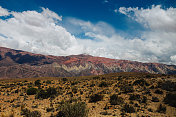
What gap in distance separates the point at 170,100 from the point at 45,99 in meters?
15.8

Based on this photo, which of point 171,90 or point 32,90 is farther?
point 32,90

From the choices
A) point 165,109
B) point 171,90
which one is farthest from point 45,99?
point 171,90

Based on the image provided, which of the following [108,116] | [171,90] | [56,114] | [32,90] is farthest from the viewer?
[32,90]

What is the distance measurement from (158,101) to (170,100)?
1229mm

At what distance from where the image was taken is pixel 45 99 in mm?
16000

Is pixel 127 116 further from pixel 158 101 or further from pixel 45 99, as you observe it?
pixel 45 99

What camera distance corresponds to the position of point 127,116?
9.78 m

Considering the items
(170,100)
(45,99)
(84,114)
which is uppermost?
(170,100)

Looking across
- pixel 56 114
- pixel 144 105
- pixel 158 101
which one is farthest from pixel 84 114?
pixel 158 101

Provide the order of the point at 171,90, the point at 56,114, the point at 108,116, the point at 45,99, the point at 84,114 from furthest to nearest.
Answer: the point at 45,99 → the point at 171,90 → the point at 56,114 → the point at 108,116 → the point at 84,114

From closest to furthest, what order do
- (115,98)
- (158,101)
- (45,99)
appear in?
(158,101)
(115,98)
(45,99)

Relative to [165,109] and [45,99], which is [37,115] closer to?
[45,99]

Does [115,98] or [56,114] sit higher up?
[115,98]

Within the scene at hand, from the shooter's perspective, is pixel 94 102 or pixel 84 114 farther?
pixel 94 102
